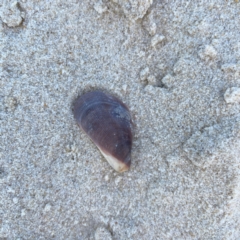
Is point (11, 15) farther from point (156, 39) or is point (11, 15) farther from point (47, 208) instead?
point (47, 208)

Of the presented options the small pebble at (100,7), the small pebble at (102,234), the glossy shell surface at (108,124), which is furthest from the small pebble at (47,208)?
the small pebble at (100,7)

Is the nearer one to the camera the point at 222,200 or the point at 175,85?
the point at 222,200

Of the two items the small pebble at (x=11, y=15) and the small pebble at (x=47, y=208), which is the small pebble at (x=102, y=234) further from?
the small pebble at (x=11, y=15)

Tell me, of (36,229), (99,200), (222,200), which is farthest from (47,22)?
(222,200)

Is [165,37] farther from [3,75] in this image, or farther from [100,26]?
[3,75]

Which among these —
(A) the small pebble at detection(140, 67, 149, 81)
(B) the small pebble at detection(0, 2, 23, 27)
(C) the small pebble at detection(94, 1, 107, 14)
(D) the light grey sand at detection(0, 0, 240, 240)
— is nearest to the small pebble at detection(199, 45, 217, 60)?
(D) the light grey sand at detection(0, 0, 240, 240)

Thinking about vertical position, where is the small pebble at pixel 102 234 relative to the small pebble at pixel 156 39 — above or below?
below
